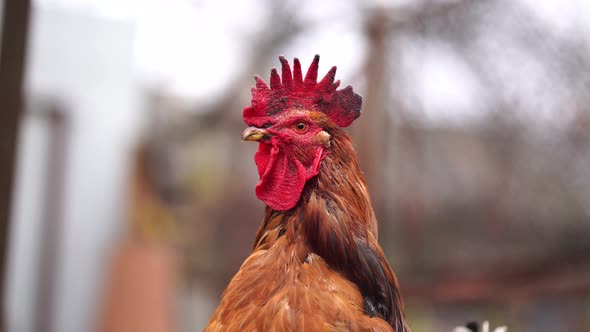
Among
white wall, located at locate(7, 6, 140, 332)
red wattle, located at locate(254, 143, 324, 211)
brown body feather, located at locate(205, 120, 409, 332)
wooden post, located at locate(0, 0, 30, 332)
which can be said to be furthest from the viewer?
white wall, located at locate(7, 6, 140, 332)

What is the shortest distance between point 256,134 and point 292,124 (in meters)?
0.10

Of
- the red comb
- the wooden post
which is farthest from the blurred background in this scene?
the red comb

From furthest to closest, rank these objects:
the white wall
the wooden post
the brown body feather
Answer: the white wall, the wooden post, the brown body feather

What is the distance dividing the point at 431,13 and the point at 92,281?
216 inches

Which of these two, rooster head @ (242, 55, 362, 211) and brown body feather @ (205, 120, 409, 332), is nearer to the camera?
brown body feather @ (205, 120, 409, 332)

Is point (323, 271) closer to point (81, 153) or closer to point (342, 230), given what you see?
point (342, 230)

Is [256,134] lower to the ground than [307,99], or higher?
lower

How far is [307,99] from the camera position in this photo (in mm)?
1484

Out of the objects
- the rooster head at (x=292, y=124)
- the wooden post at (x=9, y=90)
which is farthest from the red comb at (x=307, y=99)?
the wooden post at (x=9, y=90)

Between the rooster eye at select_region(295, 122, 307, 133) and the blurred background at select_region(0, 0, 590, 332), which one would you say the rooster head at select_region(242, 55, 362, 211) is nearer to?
the rooster eye at select_region(295, 122, 307, 133)

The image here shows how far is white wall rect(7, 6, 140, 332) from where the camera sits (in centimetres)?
655

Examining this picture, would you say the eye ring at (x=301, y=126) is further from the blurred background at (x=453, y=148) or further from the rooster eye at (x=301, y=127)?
the blurred background at (x=453, y=148)

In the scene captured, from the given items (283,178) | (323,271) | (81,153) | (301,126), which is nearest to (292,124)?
(301,126)

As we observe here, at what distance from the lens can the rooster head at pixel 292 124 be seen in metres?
1.44
